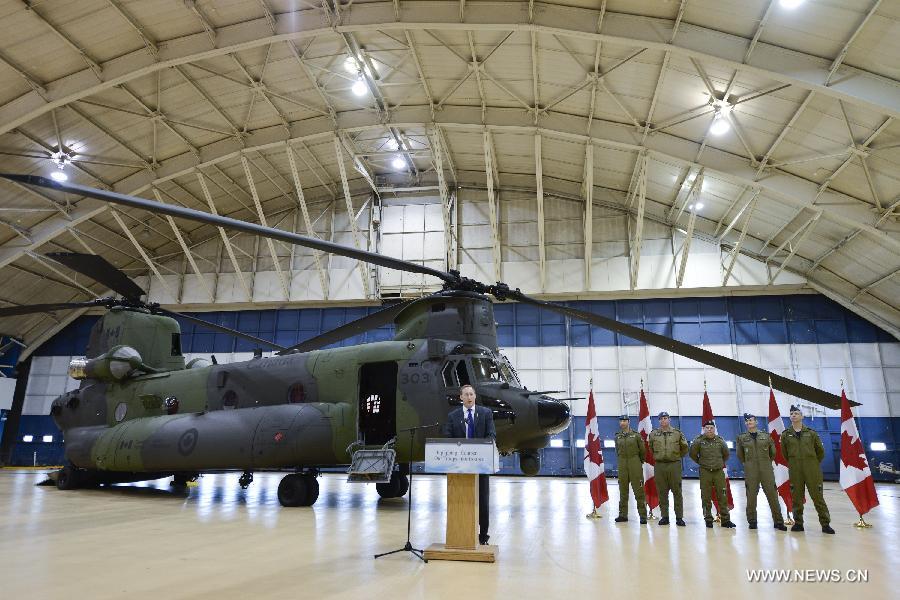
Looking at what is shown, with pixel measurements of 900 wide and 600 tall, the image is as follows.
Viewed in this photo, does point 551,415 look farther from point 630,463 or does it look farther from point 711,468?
point 711,468

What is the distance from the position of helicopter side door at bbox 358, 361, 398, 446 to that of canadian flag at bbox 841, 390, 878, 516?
25.3 feet

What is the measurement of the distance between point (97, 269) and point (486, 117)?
13904mm

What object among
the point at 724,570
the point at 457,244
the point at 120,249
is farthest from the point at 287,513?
the point at 120,249

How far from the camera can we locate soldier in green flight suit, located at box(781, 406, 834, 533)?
8.13 meters

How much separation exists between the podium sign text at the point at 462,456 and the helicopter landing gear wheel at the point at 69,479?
39.6ft

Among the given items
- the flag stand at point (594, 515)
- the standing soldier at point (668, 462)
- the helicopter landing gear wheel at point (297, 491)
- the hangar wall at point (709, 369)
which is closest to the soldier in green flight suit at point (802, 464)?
the standing soldier at point (668, 462)

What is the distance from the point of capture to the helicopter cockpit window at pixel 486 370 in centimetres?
985

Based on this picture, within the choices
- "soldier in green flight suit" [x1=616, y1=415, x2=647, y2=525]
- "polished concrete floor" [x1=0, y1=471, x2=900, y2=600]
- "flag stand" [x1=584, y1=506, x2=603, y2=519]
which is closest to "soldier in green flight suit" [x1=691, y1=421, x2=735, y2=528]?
"polished concrete floor" [x1=0, y1=471, x2=900, y2=600]

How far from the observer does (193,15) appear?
15.7 meters

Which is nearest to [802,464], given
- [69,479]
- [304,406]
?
[304,406]

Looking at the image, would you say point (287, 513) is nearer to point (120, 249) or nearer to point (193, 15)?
point (193, 15)

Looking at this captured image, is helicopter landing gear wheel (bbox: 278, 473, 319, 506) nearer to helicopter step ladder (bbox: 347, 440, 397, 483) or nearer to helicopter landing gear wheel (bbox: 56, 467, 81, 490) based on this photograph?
helicopter step ladder (bbox: 347, 440, 397, 483)

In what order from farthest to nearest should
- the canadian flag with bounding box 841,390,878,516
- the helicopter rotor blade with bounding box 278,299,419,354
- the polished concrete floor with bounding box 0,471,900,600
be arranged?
the helicopter rotor blade with bounding box 278,299,419,354 < the canadian flag with bounding box 841,390,878,516 < the polished concrete floor with bounding box 0,471,900,600

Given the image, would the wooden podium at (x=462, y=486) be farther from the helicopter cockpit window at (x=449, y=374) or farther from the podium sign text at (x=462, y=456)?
the helicopter cockpit window at (x=449, y=374)
